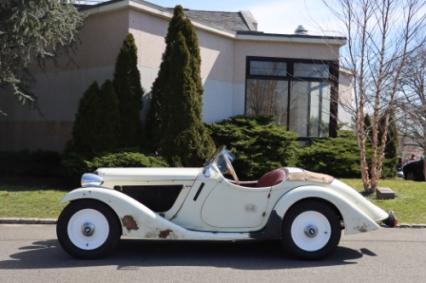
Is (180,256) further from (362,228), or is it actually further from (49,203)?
(49,203)

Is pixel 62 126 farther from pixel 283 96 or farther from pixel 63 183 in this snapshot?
pixel 283 96

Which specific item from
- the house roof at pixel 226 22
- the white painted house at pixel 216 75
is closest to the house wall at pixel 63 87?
the white painted house at pixel 216 75

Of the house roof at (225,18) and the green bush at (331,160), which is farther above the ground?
the house roof at (225,18)

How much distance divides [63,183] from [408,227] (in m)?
8.10

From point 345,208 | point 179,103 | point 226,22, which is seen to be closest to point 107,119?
point 179,103

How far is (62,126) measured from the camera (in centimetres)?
Answer: 1602

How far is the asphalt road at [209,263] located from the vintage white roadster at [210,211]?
0.29 meters

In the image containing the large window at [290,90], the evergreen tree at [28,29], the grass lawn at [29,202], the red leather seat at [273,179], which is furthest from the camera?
the large window at [290,90]

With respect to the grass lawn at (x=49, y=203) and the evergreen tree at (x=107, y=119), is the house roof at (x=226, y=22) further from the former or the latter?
the grass lawn at (x=49, y=203)

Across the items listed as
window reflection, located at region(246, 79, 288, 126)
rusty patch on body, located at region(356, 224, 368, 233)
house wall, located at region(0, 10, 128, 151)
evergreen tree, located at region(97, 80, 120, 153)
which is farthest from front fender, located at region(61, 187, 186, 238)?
window reflection, located at region(246, 79, 288, 126)

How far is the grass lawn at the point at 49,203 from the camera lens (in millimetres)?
10223

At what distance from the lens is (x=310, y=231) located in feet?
23.2

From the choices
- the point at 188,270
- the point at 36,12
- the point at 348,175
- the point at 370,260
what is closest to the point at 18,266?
the point at 188,270

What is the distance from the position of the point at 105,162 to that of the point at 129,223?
528cm
